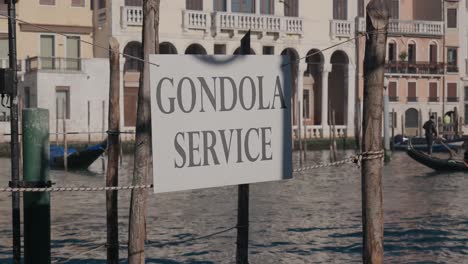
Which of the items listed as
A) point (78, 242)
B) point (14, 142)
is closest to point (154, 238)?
point (78, 242)

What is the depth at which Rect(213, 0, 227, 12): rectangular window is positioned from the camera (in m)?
34.9

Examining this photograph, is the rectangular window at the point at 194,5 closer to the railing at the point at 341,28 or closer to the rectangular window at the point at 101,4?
the rectangular window at the point at 101,4

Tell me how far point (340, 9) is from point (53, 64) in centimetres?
1230

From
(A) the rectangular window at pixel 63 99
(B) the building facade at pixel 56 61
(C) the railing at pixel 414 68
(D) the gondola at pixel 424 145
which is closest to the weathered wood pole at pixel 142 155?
(B) the building facade at pixel 56 61

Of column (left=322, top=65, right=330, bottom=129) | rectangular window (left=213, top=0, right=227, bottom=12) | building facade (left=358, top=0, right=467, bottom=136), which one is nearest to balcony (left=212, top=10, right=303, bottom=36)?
rectangular window (left=213, top=0, right=227, bottom=12)

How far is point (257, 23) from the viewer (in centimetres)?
3516

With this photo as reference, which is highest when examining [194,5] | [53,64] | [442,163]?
[194,5]

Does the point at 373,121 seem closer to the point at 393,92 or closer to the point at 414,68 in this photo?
the point at 393,92

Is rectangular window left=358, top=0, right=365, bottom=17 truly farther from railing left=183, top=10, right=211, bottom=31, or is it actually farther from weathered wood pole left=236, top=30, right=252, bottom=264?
weathered wood pole left=236, top=30, right=252, bottom=264

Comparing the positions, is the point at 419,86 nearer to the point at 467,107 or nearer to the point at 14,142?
the point at 467,107

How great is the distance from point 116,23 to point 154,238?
21.2 meters

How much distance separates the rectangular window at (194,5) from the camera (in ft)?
112

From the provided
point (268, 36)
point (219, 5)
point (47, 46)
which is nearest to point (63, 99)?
point (47, 46)

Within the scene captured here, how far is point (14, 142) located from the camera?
7.12 meters
